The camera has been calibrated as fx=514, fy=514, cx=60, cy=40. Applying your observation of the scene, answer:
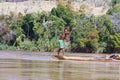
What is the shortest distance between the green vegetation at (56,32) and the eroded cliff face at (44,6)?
13797 mm

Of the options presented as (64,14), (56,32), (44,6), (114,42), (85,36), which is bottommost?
(114,42)

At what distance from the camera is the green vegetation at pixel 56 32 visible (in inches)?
2542

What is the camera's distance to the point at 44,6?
309 feet

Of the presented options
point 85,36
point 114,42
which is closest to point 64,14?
point 85,36

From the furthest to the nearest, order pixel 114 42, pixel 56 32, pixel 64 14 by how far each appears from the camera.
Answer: pixel 64 14 < pixel 56 32 < pixel 114 42

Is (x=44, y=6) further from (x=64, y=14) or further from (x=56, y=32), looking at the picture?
(x=56, y=32)

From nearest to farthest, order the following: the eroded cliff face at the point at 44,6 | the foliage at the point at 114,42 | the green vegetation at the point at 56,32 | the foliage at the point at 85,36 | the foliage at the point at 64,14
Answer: the foliage at the point at 114,42 < the foliage at the point at 85,36 < the green vegetation at the point at 56,32 < the foliage at the point at 64,14 < the eroded cliff face at the point at 44,6

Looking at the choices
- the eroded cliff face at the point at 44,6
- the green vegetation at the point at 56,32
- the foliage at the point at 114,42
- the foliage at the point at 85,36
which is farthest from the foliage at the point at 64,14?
the eroded cliff face at the point at 44,6

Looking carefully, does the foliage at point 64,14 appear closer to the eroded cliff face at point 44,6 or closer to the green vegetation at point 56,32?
the green vegetation at point 56,32

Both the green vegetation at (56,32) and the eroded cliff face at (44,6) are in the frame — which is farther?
the eroded cliff face at (44,6)

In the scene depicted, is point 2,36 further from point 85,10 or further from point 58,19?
point 85,10

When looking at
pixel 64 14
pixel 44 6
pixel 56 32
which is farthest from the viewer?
pixel 44 6

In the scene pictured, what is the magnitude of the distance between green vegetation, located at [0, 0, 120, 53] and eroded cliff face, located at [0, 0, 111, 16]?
543 inches

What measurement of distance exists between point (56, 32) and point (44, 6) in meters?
25.7
